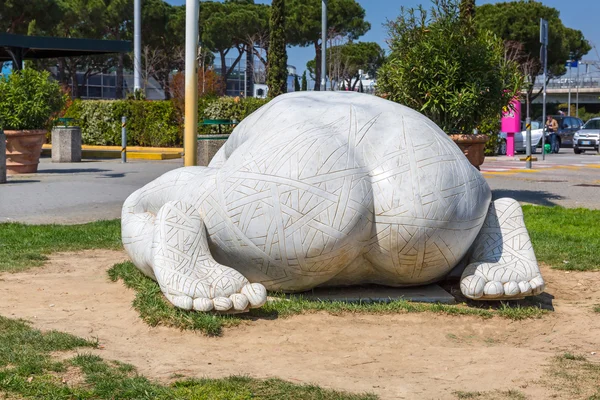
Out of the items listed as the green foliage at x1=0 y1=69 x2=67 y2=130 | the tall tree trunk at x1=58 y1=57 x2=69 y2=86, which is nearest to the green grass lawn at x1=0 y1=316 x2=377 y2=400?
the green foliage at x1=0 y1=69 x2=67 y2=130

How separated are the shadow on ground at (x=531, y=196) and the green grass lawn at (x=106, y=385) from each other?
10506 millimetres

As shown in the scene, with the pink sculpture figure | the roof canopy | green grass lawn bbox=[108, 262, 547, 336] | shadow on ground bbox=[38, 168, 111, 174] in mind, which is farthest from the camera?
the pink sculpture figure

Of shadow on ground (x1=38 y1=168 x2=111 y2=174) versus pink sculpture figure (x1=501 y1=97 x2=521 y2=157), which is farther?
pink sculpture figure (x1=501 y1=97 x2=521 y2=157)

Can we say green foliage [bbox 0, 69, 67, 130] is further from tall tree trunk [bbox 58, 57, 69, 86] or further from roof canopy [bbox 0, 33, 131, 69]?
A: tall tree trunk [bbox 58, 57, 69, 86]

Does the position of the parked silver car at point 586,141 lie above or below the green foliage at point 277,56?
below

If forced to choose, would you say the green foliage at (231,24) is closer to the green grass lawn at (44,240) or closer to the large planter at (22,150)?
the large planter at (22,150)

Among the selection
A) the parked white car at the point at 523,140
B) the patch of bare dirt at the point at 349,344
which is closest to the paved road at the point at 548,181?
the parked white car at the point at 523,140

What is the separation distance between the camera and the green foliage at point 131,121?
29281 millimetres

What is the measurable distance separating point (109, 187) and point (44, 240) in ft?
22.4

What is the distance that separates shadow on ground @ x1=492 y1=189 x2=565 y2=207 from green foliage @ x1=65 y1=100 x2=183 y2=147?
605 inches

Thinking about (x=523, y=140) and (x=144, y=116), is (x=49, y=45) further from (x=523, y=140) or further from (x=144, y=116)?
(x=523, y=140)

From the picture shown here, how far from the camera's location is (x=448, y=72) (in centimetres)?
1183

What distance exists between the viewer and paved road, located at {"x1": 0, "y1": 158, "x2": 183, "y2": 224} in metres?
11.6

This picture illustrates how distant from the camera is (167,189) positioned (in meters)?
6.55
